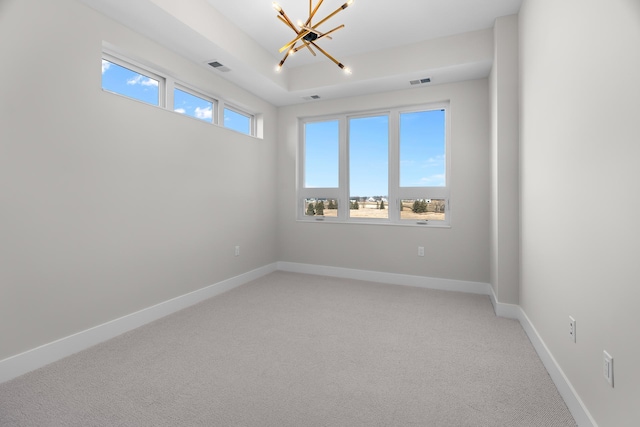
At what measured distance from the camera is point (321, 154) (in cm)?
473

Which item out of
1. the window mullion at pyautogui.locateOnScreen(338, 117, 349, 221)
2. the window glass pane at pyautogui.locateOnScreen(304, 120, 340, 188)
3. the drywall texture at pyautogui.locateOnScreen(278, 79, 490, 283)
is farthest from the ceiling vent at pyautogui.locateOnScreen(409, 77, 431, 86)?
the window glass pane at pyautogui.locateOnScreen(304, 120, 340, 188)

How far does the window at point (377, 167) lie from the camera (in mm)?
4020

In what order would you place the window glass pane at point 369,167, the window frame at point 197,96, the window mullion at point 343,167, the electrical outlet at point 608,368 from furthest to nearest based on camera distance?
the window mullion at point 343,167
the window glass pane at point 369,167
the window frame at point 197,96
the electrical outlet at point 608,368

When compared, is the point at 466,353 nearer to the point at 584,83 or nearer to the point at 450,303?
the point at 450,303

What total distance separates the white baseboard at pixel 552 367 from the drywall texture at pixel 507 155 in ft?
0.32

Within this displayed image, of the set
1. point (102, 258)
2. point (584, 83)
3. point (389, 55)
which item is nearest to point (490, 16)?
point (389, 55)

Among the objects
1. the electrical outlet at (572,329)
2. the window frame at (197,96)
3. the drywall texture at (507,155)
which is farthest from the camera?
the window frame at (197,96)

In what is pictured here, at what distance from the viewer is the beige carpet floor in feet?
5.09

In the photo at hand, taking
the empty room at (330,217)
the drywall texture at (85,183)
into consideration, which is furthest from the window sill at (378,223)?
the drywall texture at (85,183)

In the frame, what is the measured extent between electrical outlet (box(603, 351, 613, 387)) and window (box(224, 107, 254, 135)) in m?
3.99

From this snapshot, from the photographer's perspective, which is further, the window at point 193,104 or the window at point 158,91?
the window at point 193,104

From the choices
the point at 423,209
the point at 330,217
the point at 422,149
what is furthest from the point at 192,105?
the point at 423,209

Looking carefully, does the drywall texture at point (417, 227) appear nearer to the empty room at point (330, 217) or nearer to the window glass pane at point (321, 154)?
the empty room at point (330, 217)

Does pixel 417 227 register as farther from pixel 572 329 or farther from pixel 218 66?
pixel 218 66
